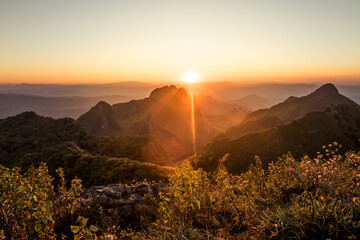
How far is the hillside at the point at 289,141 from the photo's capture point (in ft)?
112

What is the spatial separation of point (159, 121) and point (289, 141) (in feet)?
244

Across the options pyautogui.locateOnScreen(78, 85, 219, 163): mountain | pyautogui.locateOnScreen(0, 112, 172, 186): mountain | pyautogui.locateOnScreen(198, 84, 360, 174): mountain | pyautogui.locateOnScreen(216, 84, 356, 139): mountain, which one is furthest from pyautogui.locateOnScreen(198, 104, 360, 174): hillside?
pyautogui.locateOnScreen(216, 84, 356, 139): mountain

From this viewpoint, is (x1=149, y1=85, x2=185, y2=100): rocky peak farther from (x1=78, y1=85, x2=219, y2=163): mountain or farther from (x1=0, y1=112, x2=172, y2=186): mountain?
(x1=0, y1=112, x2=172, y2=186): mountain

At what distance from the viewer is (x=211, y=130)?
394 ft

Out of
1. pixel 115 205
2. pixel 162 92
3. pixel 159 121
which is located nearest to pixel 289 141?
pixel 115 205

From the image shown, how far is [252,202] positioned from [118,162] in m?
21.8

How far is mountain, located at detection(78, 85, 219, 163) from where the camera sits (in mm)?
89688

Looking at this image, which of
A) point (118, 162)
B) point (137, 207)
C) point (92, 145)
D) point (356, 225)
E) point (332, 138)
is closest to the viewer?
point (356, 225)

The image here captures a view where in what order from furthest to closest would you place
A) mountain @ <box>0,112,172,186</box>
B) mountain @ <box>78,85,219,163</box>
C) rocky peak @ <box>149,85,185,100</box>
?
rocky peak @ <box>149,85,185,100</box> < mountain @ <box>78,85,219,163</box> < mountain @ <box>0,112,172,186</box>

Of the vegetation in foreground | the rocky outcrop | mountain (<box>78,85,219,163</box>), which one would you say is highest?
the vegetation in foreground

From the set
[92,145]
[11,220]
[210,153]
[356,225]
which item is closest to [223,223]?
[356,225]

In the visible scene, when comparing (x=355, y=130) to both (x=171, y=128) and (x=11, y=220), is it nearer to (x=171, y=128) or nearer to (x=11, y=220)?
(x=11, y=220)

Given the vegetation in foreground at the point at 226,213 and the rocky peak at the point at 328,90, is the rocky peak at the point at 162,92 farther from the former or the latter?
the vegetation in foreground at the point at 226,213

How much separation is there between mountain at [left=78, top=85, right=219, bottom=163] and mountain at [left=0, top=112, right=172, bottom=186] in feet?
87.5
